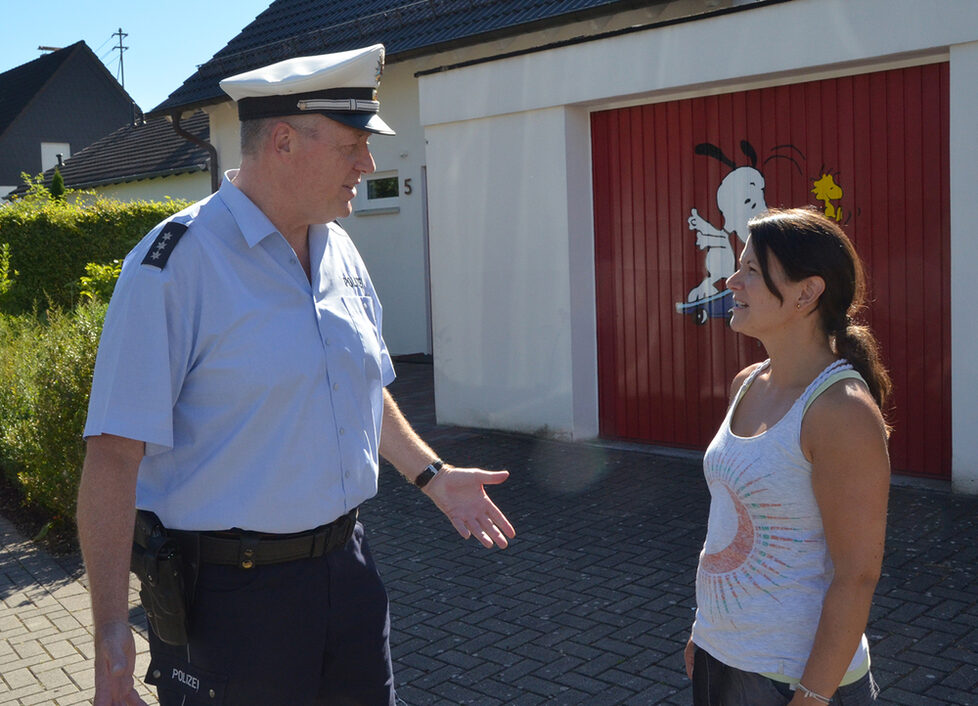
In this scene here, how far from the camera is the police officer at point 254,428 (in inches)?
87.5

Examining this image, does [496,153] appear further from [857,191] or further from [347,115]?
[347,115]

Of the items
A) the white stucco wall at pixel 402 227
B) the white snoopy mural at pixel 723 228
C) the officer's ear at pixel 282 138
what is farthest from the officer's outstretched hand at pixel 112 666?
the white stucco wall at pixel 402 227

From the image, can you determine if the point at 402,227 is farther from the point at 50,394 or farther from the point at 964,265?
the point at 964,265

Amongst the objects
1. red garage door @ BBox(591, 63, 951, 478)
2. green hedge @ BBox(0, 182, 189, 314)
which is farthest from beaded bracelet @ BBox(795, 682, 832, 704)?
green hedge @ BBox(0, 182, 189, 314)

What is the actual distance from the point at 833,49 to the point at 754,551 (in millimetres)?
5454

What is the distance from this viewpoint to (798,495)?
2191mm

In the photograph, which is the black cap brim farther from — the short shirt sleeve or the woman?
the woman

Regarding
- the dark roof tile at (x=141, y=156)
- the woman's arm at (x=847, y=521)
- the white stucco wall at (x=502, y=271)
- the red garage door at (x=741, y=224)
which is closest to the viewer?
the woman's arm at (x=847, y=521)

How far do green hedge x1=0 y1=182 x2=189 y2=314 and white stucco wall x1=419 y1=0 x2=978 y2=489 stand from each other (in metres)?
8.00

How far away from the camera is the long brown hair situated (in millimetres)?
2277

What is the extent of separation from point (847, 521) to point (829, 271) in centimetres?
55

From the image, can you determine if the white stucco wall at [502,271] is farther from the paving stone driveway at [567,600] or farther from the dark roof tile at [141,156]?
the dark roof tile at [141,156]

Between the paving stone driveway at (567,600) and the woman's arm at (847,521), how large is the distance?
6.61 ft

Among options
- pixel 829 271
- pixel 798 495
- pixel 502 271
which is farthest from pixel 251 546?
pixel 502 271
